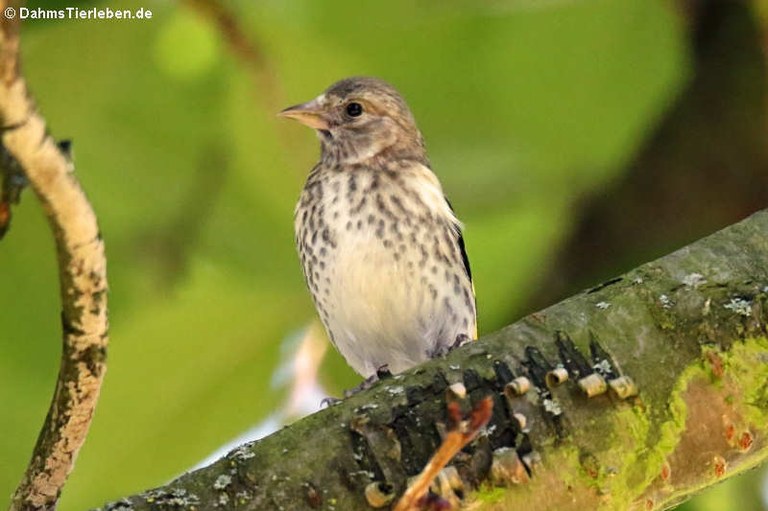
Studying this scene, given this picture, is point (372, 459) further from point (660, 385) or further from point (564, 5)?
point (564, 5)

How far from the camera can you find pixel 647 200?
2.80 meters

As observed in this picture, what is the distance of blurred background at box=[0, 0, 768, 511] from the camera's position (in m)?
2.49

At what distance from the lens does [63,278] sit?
4.20 ft

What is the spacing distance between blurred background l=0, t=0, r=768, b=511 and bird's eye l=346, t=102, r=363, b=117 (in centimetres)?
83

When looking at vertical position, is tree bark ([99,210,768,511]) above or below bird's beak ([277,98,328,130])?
below

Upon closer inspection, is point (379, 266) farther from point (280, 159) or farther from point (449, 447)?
point (449, 447)

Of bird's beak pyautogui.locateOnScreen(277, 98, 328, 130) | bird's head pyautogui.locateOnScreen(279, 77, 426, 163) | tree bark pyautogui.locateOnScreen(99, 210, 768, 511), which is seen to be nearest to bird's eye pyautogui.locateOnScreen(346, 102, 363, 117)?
bird's head pyautogui.locateOnScreen(279, 77, 426, 163)

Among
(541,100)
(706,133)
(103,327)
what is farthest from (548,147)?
(103,327)

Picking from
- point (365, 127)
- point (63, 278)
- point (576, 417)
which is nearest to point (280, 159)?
point (365, 127)

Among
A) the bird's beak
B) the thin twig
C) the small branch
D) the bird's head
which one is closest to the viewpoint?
the small branch

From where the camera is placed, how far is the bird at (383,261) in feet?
10.4

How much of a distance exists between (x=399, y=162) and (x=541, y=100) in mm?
970

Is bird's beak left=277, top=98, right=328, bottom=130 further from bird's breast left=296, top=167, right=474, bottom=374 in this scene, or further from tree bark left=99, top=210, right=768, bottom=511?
tree bark left=99, top=210, right=768, bottom=511

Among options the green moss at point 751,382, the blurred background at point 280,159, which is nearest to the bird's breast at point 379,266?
the blurred background at point 280,159
